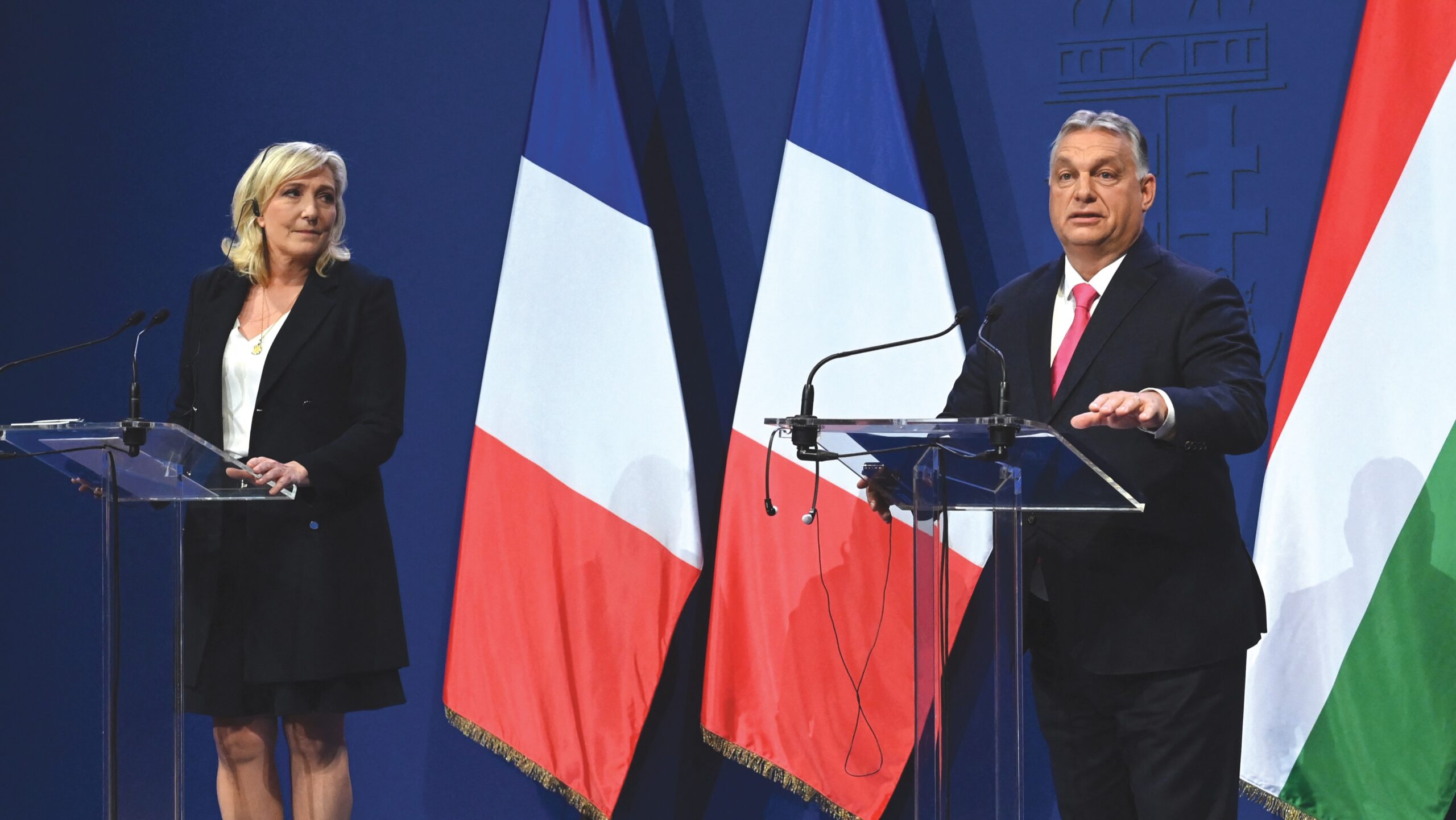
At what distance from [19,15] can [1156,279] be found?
11.6 ft

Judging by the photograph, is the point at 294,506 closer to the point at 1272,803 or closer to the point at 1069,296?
the point at 1069,296

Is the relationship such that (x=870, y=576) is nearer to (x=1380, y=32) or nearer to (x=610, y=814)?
(x=610, y=814)

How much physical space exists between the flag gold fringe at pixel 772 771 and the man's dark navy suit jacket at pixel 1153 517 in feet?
3.56

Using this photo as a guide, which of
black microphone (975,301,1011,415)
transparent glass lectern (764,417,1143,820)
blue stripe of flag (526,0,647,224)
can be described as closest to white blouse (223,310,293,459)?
blue stripe of flag (526,0,647,224)

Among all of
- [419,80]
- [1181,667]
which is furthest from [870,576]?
[419,80]

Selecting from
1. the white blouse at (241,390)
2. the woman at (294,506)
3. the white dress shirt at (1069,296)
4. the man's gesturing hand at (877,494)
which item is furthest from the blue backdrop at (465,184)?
the man's gesturing hand at (877,494)

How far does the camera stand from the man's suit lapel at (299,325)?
8.51 feet

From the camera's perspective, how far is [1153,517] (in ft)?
6.77

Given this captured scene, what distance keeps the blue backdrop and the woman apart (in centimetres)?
46

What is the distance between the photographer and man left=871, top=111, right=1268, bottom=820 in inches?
79.8

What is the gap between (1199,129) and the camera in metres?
3.13

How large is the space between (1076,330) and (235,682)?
5.39 feet

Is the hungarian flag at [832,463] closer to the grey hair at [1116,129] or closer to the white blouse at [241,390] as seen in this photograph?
the grey hair at [1116,129]

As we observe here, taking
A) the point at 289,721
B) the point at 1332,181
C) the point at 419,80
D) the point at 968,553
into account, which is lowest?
the point at 289,721
